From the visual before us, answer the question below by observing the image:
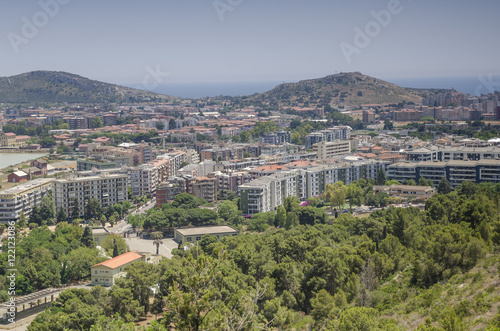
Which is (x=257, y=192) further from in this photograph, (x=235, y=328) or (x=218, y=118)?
(x=218, y=118)

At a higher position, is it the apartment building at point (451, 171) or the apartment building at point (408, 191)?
the apartment building at point (451, 171)

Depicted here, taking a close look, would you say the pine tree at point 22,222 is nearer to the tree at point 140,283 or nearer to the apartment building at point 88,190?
the apartment building at point 88,190

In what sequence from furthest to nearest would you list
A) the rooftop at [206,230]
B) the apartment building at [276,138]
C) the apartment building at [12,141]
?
the apartment building at [12,141]
the apartment building at [276,138]
the rooftop at [206,230]

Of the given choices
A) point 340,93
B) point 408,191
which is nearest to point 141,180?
point 408,191

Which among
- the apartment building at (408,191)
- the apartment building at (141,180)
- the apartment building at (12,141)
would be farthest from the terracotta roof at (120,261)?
the apartment building at (12,141)

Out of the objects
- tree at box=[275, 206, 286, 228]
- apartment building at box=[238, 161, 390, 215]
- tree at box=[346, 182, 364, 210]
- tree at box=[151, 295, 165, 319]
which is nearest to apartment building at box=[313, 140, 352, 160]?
apartment building at box=[238, 161, 390, 215]

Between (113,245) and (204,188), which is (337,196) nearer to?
(204,188)
